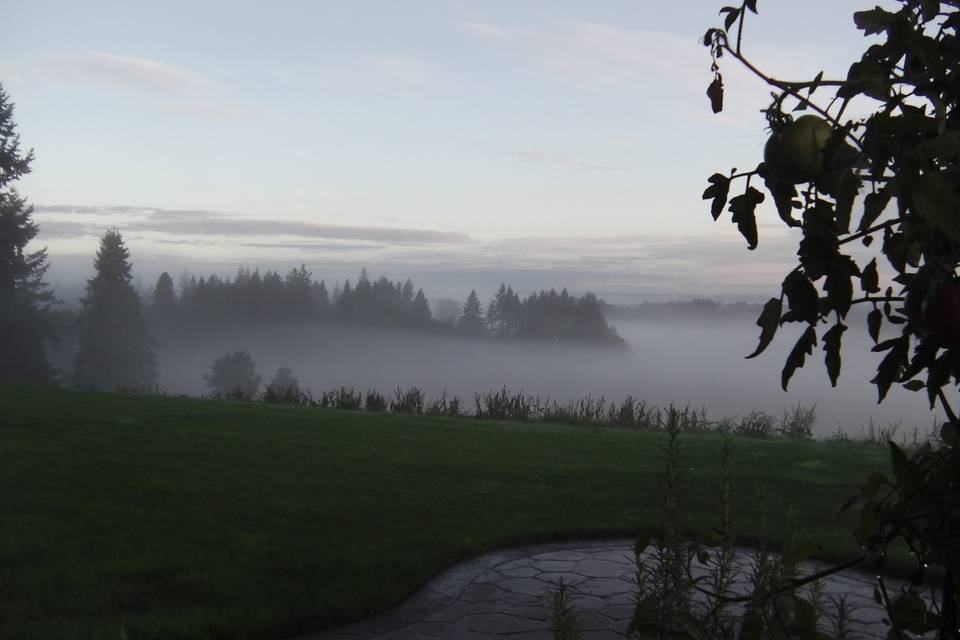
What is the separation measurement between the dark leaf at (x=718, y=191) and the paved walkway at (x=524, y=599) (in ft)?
11.1

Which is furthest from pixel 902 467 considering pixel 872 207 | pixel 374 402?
pixel 374 402

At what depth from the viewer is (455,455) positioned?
918cm

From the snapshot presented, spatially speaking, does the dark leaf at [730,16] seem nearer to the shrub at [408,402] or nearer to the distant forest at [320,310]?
the shrub at [408,402]

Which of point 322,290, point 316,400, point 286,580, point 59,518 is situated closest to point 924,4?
point 286,580

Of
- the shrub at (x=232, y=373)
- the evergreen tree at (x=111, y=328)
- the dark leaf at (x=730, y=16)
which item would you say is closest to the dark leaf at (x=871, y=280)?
the dark leaf at (x=730, y=16)

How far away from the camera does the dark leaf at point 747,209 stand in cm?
113

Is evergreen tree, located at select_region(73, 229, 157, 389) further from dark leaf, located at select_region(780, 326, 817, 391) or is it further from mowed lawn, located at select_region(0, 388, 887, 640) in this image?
dark leaf, located at select_region(780, 326, 817, 391)

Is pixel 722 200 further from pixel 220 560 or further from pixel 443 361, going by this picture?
Result: pixel 443 361

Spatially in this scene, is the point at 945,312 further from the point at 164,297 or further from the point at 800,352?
the point at 164,297

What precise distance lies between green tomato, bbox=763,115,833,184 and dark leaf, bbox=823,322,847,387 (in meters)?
0.24

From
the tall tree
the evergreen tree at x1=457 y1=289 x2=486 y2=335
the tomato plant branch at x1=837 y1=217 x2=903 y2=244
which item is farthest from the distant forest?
the tomato plant branch at x1=837 y1=217 x2=903 y2=244

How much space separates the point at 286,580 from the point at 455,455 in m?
4.60

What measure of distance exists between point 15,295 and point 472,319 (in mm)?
54853

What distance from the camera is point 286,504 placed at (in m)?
6.45
